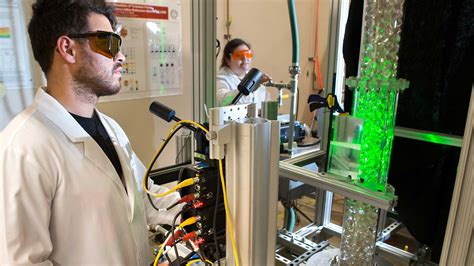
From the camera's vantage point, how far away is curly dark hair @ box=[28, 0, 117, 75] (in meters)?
1.13

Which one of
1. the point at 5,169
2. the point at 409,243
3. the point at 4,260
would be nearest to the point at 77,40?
the point at 5,169

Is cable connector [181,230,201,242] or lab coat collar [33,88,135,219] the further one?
lab coat collar [33,88,135,219]

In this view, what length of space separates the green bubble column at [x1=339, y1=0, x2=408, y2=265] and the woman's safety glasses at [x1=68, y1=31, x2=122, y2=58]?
81 cm

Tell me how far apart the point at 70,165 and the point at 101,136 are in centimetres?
25

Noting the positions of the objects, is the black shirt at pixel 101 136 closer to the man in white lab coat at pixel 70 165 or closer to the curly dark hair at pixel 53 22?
the man in white lab coat at pixel 70 165

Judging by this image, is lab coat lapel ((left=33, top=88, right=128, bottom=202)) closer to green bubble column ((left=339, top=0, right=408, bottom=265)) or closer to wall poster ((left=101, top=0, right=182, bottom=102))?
wall poster ((left=101, top=0, right=182, bottom=102))

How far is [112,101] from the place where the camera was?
1690 millimetres

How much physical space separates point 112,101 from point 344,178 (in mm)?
1250

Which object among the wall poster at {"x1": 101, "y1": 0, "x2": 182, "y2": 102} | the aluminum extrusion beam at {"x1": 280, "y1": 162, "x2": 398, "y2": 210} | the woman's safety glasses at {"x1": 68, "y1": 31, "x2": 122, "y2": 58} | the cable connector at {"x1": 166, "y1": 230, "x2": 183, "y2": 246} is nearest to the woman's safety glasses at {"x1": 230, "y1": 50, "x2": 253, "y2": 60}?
the wall poster at {"x1": 101, "y1": 0, "x2": 182, "y2": 102}

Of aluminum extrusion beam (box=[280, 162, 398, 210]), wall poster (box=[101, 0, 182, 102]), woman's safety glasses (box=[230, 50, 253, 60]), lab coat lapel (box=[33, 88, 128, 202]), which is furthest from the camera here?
woman's safety glasses (box=[230, 50, 253, 60])

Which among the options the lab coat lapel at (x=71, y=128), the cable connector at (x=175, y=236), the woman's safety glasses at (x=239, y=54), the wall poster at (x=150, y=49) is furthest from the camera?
the woman's safety glasses at (x=239, y=54)

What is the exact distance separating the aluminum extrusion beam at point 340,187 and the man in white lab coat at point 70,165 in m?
0.61

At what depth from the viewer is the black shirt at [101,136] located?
1.25 m

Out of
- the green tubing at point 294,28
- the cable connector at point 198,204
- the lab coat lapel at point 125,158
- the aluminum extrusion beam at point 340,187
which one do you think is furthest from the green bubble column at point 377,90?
the lab coat lapel at point 125,158
